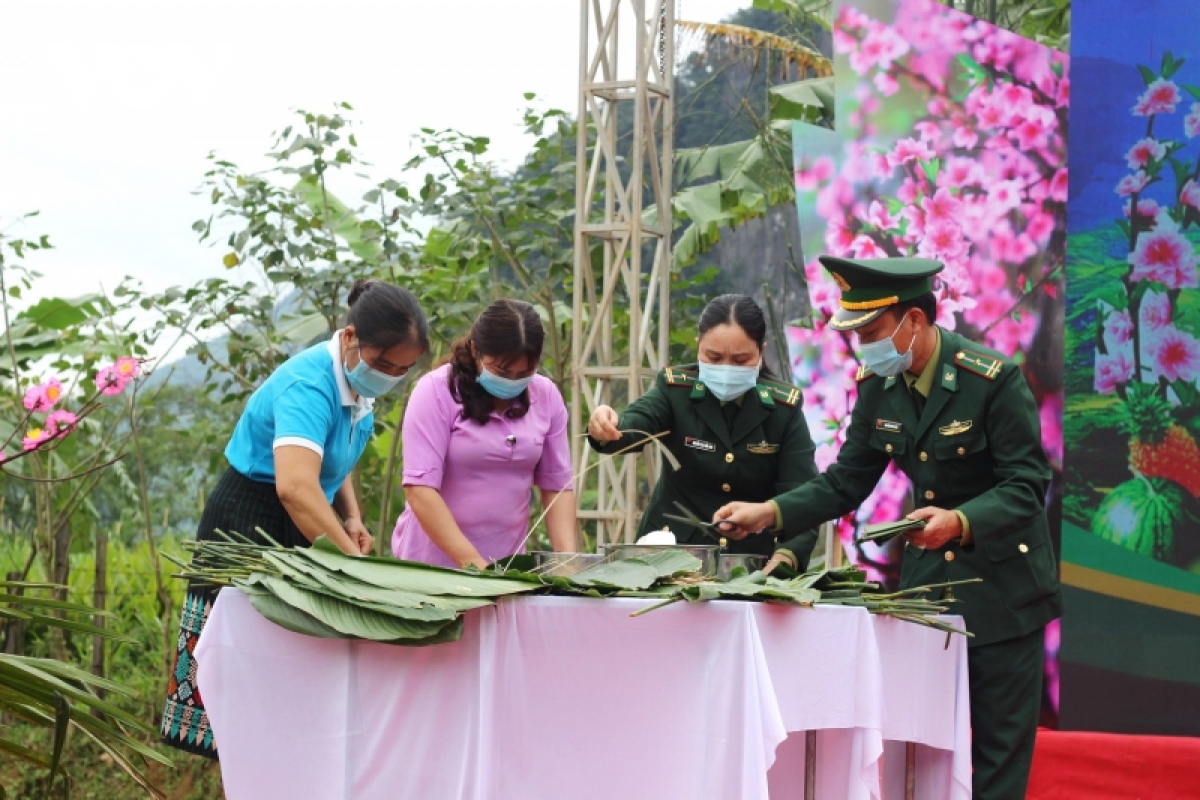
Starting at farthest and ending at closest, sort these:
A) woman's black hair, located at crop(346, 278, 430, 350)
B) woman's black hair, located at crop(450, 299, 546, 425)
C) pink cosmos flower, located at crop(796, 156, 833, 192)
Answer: pink cosmos flower, located at crop(796, 156, 833, 192)
woman's black hair, located at crop(450, 299, 546, 425)
woman's black hair, located at crop(346, 278, 430, 350)

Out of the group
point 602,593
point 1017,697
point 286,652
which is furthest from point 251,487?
point 1017,697

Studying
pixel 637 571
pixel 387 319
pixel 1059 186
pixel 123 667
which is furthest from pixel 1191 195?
pixel 123 667

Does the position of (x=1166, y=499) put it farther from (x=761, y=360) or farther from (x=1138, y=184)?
(x=761, y=360)

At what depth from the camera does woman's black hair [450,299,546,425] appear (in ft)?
11.1

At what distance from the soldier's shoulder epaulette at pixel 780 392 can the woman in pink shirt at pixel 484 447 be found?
539 mm

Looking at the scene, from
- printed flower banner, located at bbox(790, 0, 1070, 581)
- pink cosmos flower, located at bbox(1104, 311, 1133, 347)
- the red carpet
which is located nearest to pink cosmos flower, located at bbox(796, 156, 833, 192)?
printed flower banner, located at bbox(790, 0, 1070, 581)

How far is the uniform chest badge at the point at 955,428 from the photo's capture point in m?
3.25

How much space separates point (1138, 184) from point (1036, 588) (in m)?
1.83

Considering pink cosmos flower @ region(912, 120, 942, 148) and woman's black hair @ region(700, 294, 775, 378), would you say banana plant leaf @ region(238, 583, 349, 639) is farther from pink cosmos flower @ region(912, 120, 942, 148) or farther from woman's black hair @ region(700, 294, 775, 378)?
pink cosmos flower @ region(912, 120, 942, 148)

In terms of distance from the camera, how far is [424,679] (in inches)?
95.5

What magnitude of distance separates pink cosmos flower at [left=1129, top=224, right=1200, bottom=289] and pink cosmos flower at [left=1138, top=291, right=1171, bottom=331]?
0.04 m

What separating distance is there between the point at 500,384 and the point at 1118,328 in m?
2.17

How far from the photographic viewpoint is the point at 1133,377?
4527 mm

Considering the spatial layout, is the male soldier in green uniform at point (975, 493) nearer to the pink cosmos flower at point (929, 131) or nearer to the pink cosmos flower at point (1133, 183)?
the pink cosmos flower at point (1133, 183)
